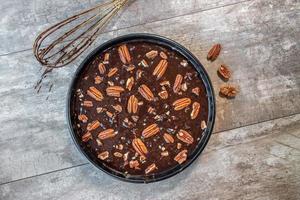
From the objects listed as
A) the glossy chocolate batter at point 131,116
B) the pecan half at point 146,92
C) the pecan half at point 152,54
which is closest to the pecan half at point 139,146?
the glossy chocolate batter at point 131,116

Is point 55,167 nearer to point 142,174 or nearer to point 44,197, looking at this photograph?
point 44,197

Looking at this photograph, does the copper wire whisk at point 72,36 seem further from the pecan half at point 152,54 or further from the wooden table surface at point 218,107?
the pecan half at point 152,54

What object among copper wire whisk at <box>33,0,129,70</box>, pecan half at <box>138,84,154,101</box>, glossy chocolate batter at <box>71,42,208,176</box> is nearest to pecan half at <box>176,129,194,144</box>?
glossy chocolate batter at <box>71,42,208,176</box>

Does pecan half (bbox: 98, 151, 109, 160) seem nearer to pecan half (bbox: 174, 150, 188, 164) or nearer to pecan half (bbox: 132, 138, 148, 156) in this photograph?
pecan half (bbox: 132, 138, 148, 156)

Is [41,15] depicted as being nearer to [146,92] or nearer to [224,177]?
[146,92]

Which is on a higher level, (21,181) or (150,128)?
(150,128)

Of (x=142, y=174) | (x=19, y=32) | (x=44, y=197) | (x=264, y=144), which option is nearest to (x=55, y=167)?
(x=44, y=197)
